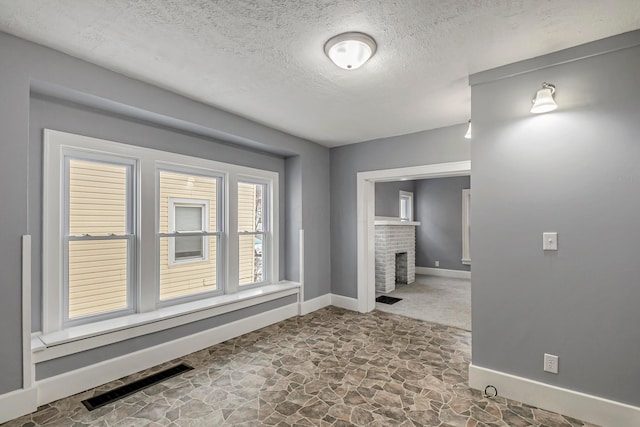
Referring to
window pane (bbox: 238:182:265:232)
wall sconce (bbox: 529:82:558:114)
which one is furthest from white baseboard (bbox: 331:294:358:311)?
wall sconce (bbox: 529:82:558:114)

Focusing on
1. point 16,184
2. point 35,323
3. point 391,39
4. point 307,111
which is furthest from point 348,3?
point 35,323

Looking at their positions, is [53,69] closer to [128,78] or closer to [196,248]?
[128,78]

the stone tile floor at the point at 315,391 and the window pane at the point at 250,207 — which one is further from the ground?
the window pane at the point at 250,207

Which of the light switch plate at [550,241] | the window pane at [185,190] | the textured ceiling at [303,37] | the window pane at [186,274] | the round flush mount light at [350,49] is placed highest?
the textured ceiling at [303,37]

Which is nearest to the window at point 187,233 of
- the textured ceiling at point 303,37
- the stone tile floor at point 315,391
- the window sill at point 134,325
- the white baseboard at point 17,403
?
the window sill at point 134,325

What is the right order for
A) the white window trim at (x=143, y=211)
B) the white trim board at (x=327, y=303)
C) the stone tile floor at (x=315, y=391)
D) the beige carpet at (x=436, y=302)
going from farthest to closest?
the white trim board at (x=327, y=303) < the beige carpet at (x=436, y=302) < the white window trim at (x=143, y=211) < the stone tile floor at (x=315, y=391)

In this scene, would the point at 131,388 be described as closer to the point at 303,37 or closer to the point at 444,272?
the point at 303,37

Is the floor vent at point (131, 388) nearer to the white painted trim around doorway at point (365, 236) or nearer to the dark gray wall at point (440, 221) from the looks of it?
the white painted trim around doorway at point (365, 236)

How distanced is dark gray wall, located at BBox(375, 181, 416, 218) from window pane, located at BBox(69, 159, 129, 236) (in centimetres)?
497

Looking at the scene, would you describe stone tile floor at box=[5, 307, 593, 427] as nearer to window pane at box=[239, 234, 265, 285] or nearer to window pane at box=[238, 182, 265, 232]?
window pane at box=[239, 234, 265, 285]

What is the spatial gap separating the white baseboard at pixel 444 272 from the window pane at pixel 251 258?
502cm

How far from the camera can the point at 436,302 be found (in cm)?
527

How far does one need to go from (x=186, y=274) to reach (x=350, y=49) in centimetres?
287

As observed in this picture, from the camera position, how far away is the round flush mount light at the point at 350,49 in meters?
2.00
